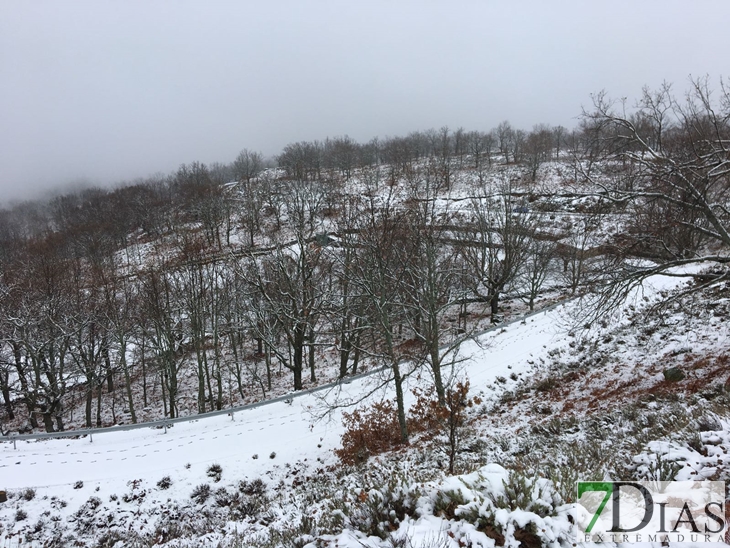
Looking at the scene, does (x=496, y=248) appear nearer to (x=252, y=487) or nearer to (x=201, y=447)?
(x=252, y=487)

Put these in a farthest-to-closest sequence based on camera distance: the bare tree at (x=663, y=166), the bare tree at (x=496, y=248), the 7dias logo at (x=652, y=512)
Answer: the bare tree at (x=496, y=248)
the bare tree at (x=663, y=166)
the 7dias logo at (x=652, y=512)

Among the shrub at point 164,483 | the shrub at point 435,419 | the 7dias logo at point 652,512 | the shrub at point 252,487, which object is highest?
the 7dias logo at point 652,512

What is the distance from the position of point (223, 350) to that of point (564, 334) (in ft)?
84.3

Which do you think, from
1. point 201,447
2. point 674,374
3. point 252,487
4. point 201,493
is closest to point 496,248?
point 674,374

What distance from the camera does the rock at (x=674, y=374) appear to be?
9579 mm

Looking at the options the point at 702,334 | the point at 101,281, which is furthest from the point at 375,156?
the point at 702,334

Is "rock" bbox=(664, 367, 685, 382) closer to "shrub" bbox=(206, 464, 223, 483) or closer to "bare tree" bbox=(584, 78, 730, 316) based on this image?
"bare tree" bbox=(584, 78, 730, 316)

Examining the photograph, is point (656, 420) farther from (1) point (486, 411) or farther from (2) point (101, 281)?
(2) point (101, 281)

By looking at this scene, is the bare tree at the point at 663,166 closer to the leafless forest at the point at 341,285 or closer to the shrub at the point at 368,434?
the leafless forest at the point at 341,285

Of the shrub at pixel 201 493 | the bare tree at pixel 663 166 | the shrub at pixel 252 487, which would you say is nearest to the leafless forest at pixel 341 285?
the bare tree at pixel 663 166

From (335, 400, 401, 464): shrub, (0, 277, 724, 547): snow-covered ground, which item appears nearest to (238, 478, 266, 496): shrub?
(0, 277, 724, 547): snow-covered ground

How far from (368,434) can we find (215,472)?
15.6ft

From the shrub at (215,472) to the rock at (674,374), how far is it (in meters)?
13.2

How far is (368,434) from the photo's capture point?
11.6m
